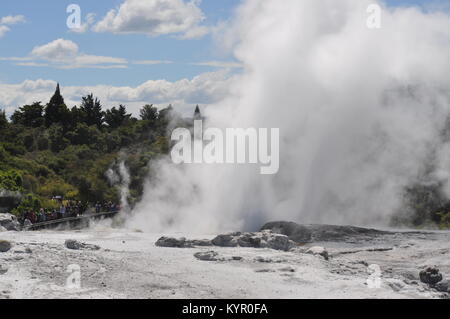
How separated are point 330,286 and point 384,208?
536 inches

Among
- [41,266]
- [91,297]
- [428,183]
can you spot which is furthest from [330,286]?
[428,183]

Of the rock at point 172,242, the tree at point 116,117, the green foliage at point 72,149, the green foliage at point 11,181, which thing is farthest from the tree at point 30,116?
the rock at point 172,242

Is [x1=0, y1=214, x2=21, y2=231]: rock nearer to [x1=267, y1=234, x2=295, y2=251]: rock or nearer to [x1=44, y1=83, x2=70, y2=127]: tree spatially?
[x1=267, y1=234, x2=295, y2=251]: rock

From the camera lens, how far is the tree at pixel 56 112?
175ft

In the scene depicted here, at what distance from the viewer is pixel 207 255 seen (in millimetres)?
15758

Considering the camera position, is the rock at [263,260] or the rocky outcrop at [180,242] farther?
the rocky outcrop at [180,242]

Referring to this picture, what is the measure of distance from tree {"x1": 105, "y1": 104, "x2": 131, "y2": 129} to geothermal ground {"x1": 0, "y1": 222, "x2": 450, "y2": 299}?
4073 centimetres

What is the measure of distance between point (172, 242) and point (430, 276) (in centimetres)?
667

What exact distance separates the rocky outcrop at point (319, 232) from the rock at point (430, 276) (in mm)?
5341

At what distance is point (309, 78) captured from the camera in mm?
25938

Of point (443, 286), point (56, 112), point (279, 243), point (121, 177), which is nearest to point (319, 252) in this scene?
point (279, 243)

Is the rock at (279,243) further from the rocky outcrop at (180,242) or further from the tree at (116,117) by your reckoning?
the tree at (116,117)

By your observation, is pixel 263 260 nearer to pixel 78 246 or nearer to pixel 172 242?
pixel 172 242

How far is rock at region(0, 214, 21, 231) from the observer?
20766 millimetres
